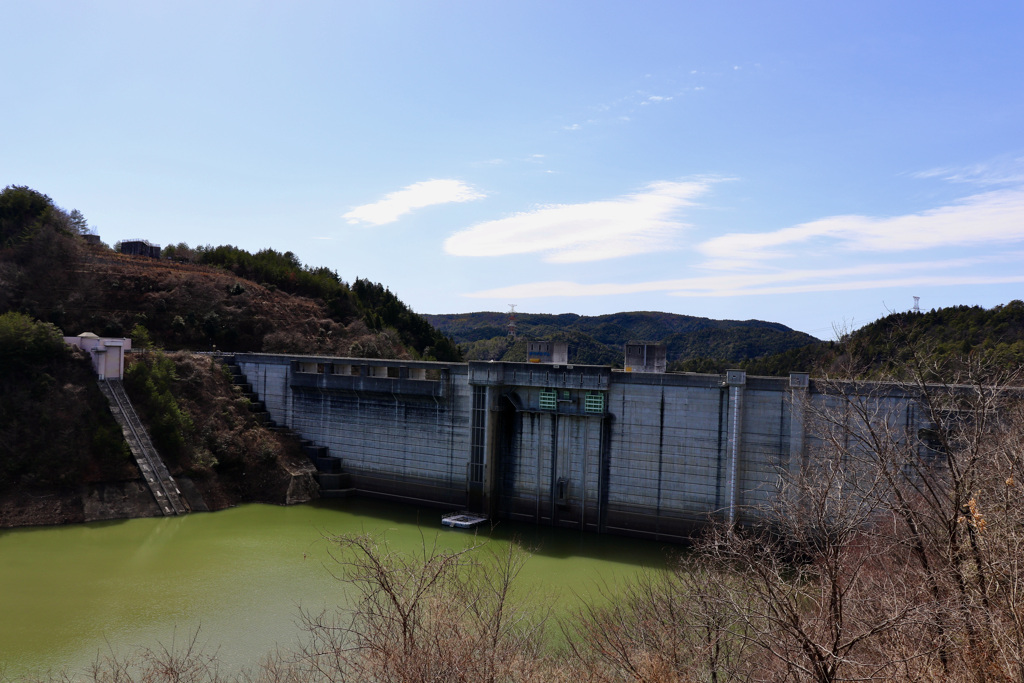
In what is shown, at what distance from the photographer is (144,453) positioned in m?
28.9

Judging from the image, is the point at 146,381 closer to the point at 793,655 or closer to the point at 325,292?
the point at 325,292

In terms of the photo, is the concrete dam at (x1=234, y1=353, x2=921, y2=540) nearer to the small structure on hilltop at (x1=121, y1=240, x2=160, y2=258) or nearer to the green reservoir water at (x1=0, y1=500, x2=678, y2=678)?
the green reservoir water at (x1=0, y1=500, x2=678, y2=678)

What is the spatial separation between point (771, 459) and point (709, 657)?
46.2ft

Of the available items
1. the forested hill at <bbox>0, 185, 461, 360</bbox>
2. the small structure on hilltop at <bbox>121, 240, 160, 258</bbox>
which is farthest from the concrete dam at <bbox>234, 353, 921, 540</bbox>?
the small structure on hilltop at <bbox>121, 240, 160, 258</bbox>

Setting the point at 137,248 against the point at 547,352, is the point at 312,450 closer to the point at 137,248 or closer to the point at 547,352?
the point at 547,352

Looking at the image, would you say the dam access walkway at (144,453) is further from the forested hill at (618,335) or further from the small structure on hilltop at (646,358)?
the forested hill at (618,335)

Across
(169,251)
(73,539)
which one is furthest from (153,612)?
(169,251)

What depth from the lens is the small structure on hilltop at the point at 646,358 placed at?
26156 mm

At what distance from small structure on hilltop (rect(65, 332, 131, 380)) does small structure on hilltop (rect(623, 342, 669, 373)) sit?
23.5 metres

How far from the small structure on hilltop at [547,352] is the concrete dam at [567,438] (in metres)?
1.58

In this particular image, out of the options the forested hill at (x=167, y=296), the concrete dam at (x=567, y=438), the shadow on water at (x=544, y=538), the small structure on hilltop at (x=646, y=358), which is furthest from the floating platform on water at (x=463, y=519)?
the forested hill at (x=167, y=296)

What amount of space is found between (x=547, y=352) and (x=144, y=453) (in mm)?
18238

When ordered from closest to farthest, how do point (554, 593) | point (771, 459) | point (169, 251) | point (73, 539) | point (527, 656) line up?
1. point (527, 656)
2. point (554, 593)
3. point (771, 459)
4. point (73, 539)
5. point (169, 251)

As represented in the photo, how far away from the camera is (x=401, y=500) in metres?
30.4
